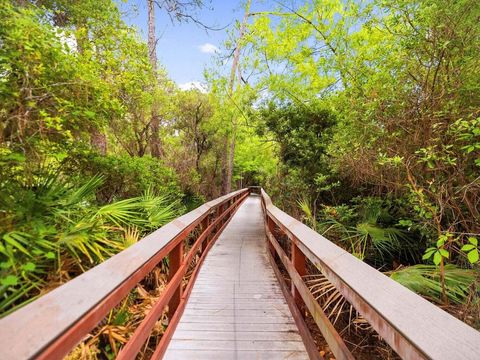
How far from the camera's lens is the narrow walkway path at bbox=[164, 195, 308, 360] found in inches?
96.0

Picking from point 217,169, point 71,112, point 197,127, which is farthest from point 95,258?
point 217,169

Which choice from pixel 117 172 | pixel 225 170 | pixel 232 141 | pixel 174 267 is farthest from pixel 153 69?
pixel 225 170

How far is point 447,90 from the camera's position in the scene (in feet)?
11.5

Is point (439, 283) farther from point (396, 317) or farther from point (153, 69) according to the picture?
point (153, 69)

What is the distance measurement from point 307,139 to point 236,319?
19.2 ft

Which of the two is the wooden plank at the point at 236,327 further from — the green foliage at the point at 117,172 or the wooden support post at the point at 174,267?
the green foliage at the point at 117,172

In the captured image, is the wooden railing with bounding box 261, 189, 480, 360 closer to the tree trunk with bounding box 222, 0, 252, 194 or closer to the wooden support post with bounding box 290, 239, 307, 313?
the wooden support post with bounding box 290, 239, 307, 313

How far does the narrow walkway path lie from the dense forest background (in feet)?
4.31

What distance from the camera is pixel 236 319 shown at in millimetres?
3043

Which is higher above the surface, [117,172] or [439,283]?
[117,172]

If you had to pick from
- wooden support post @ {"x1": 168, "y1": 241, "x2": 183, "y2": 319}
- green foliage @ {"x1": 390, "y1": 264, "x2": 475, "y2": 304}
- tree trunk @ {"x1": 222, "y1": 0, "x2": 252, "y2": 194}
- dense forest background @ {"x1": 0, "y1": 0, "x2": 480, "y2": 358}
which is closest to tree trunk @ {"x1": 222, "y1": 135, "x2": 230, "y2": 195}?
tree trunk @ {"x1": 222, "y1": 0, "x2": 252, "y2": 194}

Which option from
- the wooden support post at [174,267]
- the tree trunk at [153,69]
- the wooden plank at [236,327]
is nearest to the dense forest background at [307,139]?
the tree trunk at [153,69]

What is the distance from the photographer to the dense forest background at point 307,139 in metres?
3.06

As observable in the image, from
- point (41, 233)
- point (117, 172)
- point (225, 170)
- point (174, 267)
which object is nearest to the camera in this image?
point (41, 233)
